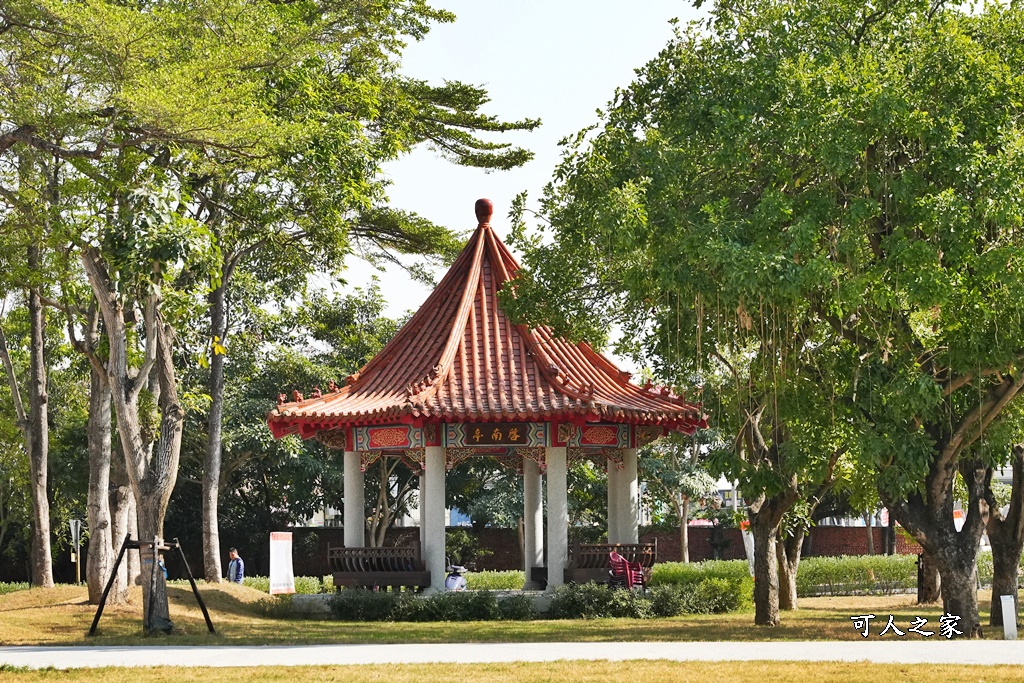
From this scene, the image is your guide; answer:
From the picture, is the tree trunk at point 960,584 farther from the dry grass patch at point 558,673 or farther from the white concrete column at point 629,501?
the white concrete column at point 629,501

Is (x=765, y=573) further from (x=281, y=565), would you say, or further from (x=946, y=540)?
(x=281, y=565)

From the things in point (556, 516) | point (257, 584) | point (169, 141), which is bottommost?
point (257, 584)

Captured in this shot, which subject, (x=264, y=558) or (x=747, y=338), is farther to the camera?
(x=264, y=558)

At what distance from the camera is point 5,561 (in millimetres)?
38188

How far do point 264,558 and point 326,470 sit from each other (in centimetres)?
526

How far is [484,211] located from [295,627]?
9.28 m

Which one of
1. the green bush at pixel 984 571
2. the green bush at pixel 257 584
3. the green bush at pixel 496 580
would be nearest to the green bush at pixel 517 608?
the green bush at pixel 496 580

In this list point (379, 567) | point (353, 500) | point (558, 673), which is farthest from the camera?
point (353, 500)

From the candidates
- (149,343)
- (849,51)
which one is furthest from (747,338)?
(149,343)

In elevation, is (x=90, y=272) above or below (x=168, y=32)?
below

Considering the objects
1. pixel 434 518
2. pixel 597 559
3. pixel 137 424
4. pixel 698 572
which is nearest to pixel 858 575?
pixel 698 572

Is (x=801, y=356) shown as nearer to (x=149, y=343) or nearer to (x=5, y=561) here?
(x=149, y=343)

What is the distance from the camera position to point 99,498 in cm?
2133

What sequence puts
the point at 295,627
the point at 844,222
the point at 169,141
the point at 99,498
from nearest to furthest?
the point at 844,222 → the point at 169,141 → the point at 295,627 → the point at 99,498
